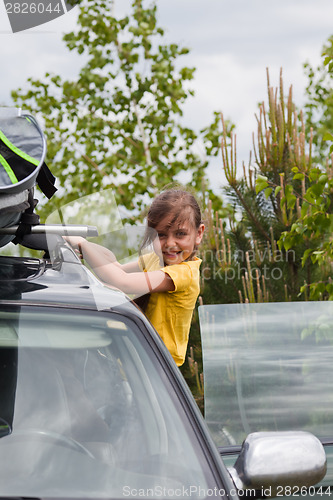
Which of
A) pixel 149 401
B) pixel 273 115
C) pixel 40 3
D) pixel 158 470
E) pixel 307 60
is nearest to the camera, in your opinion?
pixel 158 470

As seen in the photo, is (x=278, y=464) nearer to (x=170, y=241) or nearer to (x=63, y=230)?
(x=63, y=230)

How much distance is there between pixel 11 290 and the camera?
1.73 meters

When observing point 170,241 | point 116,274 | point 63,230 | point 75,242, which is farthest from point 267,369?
point 63,230

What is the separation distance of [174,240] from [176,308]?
0.88 feet

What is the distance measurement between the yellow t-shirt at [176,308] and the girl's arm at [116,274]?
0.04 metres

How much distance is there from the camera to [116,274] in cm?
222

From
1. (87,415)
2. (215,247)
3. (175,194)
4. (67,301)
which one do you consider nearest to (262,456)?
(87,415)

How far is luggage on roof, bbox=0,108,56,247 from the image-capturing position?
1.59 m

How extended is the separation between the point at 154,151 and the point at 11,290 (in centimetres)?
773

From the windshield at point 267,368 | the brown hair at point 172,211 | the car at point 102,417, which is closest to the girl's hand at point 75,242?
the car at point 102,417

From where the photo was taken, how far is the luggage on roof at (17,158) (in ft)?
5.22

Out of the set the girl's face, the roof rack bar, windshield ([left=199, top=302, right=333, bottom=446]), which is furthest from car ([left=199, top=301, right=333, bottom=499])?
the roof rack bar

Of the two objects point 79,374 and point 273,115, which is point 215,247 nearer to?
point 273,115

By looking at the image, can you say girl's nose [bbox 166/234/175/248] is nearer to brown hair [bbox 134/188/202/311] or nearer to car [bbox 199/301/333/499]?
brown hair [bbox 134/188/202/311]
